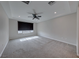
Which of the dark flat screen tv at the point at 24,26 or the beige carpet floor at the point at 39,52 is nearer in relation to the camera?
the beige carpet floor at the point at 39,52

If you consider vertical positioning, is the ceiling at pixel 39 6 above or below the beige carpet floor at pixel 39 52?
above

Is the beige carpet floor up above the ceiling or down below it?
below

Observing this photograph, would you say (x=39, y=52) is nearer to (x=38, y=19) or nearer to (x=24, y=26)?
(x=38, y=19)

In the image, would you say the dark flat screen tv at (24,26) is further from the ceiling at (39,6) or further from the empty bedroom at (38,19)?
the ceiling at (39,6)

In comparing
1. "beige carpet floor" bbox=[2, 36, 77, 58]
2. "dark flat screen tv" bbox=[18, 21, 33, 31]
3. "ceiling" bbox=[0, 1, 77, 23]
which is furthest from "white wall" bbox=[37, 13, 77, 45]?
"dark flat screen tv" bbox=[18, 21, 33, 31]

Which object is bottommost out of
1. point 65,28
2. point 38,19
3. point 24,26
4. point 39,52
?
point 39,52

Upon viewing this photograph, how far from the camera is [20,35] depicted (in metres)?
5.02

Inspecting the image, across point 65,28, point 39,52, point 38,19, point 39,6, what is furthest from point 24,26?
point 65,28

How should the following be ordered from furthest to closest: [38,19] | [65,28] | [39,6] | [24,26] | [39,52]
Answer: [24,26] → [38,19] → [65,28] → [39,6] → [39,52]

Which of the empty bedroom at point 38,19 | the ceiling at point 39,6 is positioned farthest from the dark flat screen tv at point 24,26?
the ceiling at point 39,6

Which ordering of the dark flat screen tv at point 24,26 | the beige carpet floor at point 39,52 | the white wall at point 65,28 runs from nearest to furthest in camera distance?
the beige carpet floor at point 39,52, the white wall at point 65,28, the dark flat screen tv at point 24,26

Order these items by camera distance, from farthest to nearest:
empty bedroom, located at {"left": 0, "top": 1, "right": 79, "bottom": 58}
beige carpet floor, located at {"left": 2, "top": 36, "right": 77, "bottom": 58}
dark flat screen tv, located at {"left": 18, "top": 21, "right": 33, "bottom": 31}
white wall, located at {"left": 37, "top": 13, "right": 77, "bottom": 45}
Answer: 1. dark flat screen tv, located at {"left": 18, "top": 21, "right": 33, "bottom": 31}
2. white wall, located at {"left": 37, "top": 13, "right": 77, "bottom": 45}
3. empty bedroom, located at {"left": 0, "top": 1, "right": 79, "bottom": 58}
4. beige carpet floor, located at {"left": 2, "top": 36, "right": 77, "bottom": 58}

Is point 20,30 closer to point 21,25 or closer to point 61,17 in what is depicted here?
point 21,25

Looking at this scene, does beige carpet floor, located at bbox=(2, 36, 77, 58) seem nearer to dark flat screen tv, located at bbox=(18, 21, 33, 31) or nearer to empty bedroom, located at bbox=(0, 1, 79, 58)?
empty bedroom, located at bbox=(0, 1, 79, 58)
